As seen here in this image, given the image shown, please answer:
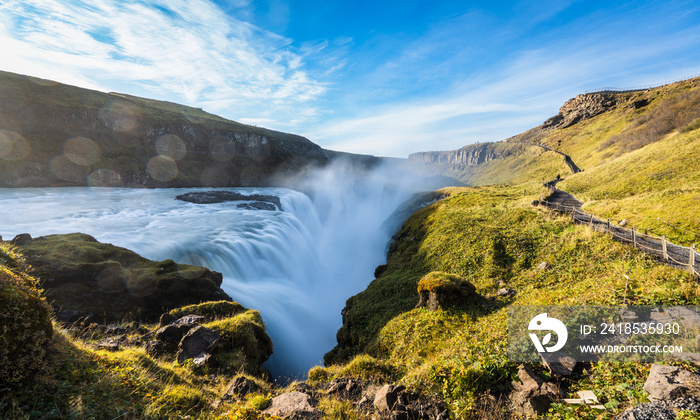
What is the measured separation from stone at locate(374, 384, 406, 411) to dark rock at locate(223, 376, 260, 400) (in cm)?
388

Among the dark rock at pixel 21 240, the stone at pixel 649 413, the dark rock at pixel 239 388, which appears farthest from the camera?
the dark rock at pixel 21 240

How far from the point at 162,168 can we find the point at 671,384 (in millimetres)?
119989

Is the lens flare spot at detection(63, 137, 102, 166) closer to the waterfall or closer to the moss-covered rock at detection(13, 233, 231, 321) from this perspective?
the waterfall

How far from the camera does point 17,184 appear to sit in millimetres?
58219

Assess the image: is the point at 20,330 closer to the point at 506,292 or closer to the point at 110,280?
the point at 110,280

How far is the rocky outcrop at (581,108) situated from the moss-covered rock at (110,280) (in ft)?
661

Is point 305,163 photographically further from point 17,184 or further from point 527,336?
point 527,336

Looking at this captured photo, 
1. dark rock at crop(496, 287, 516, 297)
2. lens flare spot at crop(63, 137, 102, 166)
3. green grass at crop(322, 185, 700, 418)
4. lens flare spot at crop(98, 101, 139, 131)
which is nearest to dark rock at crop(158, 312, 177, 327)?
green grass at crop(322, 185, 700, 418)

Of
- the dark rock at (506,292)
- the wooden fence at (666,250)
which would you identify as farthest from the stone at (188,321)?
the wooden fence at (666,250)

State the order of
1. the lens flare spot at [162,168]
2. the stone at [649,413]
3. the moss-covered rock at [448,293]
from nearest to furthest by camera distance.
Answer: the stone at [649,413]
the moss-covered rock at [448,293]
the lens flare spot at [162,168]

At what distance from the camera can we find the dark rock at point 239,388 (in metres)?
7.48

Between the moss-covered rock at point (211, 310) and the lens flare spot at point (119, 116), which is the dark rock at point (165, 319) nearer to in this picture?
the moss-covered rock at point (211, 310)

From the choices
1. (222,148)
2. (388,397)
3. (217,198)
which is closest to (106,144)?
(222,148)

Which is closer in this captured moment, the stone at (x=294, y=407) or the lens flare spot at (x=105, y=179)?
the stone at (x=294, y=407)
